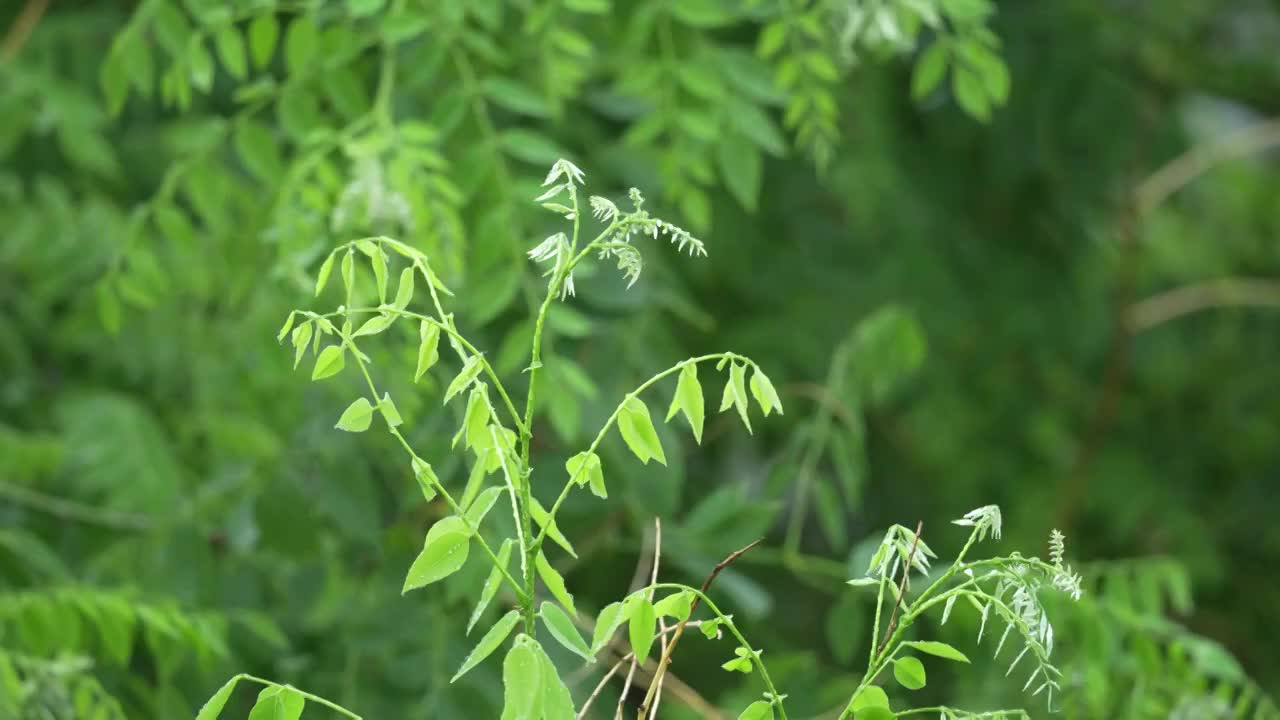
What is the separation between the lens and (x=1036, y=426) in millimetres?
3859

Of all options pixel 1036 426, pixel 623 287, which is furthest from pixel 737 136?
pixel 1036 426

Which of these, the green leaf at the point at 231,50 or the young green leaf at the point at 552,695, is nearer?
the young green leaf at the point at 552,695

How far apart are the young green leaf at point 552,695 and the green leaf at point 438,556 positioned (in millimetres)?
82

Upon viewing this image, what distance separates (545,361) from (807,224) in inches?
76.2

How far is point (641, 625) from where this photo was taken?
35.4 inches

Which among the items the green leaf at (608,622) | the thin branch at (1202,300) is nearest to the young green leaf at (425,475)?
the green leaf at (608,622)

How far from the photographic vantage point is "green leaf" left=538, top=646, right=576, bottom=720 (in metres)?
0.88

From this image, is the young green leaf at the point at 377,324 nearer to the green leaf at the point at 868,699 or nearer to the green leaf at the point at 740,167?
the green leaf at the point at 868,699

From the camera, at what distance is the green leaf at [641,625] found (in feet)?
2.93

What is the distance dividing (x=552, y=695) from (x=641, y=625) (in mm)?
65

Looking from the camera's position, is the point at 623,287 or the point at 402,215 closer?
the point at 402,215

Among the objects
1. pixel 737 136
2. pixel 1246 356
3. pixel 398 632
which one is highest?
pixel 737 136

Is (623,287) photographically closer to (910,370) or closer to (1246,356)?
(910,370)

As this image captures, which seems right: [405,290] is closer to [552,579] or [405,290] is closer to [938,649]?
[552,579]
